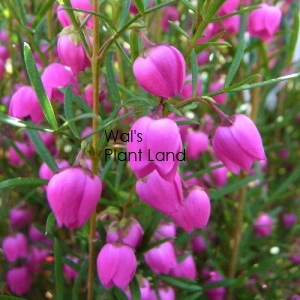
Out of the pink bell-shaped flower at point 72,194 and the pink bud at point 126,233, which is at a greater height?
the pink bell-shaped flower at point 72,194

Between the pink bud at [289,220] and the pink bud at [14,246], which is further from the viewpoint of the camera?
the pink bud at [289,220]

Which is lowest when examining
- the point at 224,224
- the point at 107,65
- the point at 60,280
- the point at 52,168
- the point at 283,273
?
the point at 283,273

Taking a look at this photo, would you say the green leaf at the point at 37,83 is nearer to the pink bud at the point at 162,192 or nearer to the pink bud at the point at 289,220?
the pink bud at the point at 162,192

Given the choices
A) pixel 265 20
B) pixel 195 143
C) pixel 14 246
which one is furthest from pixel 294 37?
pixel 14 246

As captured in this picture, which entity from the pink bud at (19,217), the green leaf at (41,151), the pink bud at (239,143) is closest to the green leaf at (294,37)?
the pink bud at (239,143)

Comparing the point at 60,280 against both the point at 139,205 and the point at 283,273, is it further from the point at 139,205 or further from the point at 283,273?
the point at 283,273

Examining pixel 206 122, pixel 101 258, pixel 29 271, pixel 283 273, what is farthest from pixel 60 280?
pixel 283 273

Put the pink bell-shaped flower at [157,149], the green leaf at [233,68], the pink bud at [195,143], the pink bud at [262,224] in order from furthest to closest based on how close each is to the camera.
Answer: the pink bud at [262,224]
the pink bud at [195,143]
the green leaf at [233,68]
the pink bell-shaped flower at [157,149]

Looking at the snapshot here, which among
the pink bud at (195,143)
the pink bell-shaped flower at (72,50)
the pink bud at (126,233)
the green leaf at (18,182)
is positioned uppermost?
the pink bell-shaped flower at (72,50)
